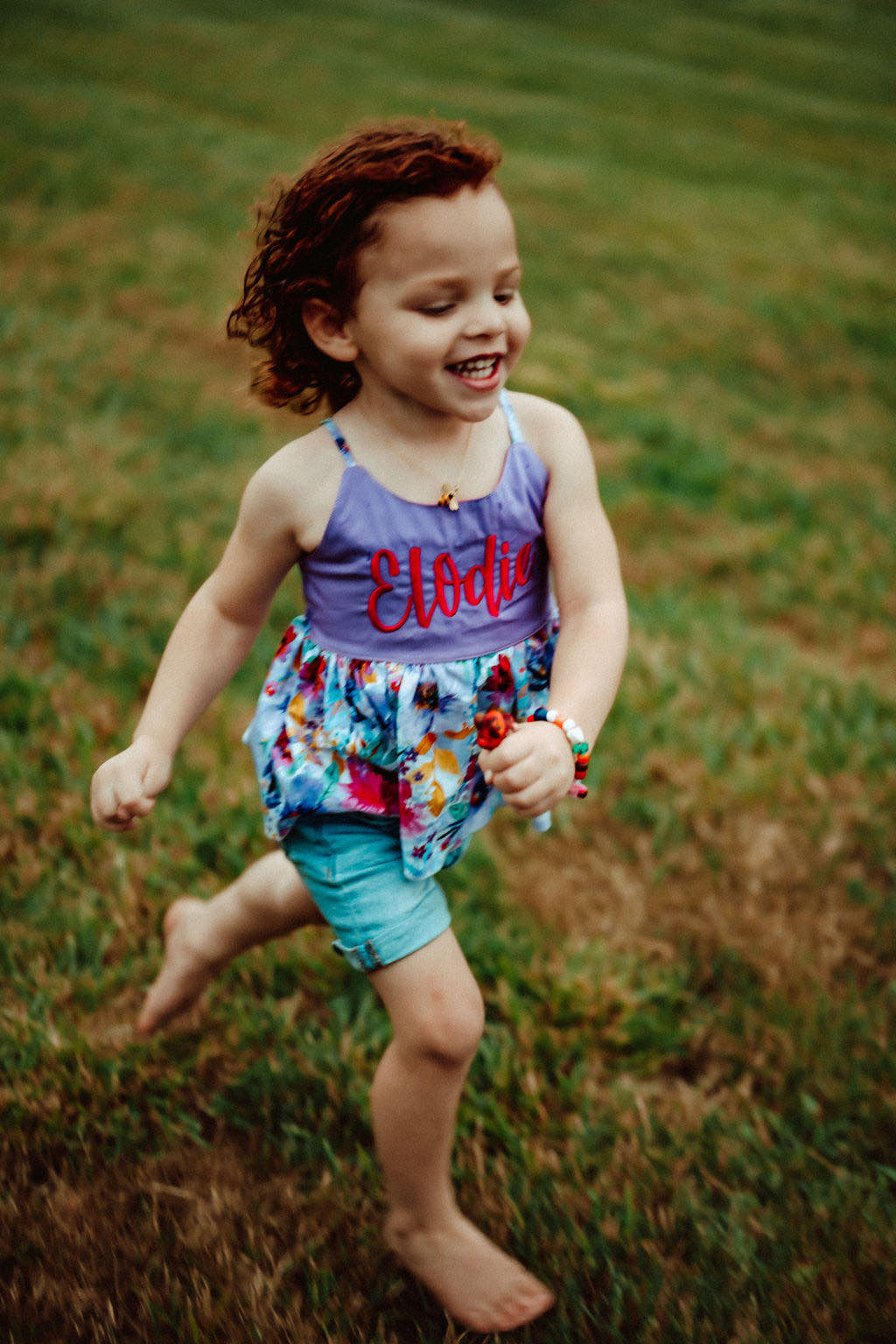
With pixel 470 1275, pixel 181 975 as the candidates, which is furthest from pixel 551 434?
pixel 470 1275

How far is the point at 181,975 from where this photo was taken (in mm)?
2117

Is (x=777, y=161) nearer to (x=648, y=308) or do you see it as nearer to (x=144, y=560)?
(x=648, y=308)

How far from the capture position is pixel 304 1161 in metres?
2.01

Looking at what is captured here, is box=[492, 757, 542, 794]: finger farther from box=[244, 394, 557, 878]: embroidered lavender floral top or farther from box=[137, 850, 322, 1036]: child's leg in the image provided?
box=[137, 850, 322, 1036]: child's leg

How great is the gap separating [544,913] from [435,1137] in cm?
87

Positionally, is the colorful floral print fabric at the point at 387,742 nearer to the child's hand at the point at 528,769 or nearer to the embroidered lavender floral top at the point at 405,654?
the embroidered lavender floral top at the point at 405,654

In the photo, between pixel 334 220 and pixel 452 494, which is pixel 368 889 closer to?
pixel 452 494

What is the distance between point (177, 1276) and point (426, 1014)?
0.63 m

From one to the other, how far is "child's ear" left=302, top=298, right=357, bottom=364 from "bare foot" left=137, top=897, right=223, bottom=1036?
3.62 feet

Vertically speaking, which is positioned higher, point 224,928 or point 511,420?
point 511,420

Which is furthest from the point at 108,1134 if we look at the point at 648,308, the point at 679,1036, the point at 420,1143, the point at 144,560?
the point at 648,308

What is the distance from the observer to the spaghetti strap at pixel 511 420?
5.63 ft

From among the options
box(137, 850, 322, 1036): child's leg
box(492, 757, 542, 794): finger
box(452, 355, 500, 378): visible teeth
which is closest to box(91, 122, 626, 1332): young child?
box(452, 355, 500, 378): visible teeth

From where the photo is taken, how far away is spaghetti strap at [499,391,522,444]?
67.5 inches
